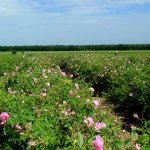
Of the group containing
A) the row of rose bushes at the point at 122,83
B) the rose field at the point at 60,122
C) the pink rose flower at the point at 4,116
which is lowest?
the row of rose bushes at the point at 122,83

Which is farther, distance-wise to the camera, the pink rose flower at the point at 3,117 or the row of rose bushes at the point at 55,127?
the pink rose flower at the point at 3,117

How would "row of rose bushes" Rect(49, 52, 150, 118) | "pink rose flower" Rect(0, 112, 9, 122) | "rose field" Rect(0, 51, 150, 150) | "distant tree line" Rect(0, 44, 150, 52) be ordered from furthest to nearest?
"distant tree line" Rect(0, 44, 150, 52)
"row of rose bushes" Rect(49, 52, 150, 118)
"pink rose flower" Rect(0, 112, 9, 122)
"rose field" Rect(0, 51, 150, 150)

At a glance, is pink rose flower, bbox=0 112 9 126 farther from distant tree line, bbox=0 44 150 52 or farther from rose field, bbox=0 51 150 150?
distant tree line, bbox=0 44 150 52

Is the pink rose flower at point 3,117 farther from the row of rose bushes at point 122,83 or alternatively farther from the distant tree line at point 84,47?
the distant tree line at point 84,47

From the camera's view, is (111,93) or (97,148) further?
(111,93)

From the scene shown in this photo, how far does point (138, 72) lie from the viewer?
51.5 ft

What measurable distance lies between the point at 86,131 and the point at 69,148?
70 cm

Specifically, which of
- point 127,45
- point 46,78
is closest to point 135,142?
point 46,78

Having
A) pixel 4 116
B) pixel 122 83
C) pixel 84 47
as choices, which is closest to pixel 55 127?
pixel 4 116

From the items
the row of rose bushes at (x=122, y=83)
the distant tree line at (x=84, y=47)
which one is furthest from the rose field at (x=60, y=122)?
the distant tree line at (x=84, y=47)

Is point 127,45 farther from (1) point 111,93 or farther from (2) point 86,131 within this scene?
(2) point 86,131

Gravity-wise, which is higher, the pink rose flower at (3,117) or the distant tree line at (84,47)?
the pink rose flower at (3,117)

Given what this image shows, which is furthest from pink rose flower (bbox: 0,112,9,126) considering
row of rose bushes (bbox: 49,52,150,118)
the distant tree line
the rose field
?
the distant tree line

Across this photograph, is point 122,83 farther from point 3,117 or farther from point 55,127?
point 3,117
